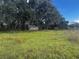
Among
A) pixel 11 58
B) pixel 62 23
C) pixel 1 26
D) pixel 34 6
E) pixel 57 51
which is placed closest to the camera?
pixel 11 58

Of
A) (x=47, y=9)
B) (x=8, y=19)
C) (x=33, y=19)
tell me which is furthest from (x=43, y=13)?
(x=8, y=19)

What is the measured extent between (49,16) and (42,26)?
295cm

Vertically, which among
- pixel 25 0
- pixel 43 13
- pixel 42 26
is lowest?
pixel 42 26

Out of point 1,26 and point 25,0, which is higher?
point 25,0

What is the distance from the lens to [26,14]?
32.6 m

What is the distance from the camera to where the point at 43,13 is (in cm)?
3672

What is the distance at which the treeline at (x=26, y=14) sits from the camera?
30.3 meters

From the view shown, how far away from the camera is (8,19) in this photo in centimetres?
3038

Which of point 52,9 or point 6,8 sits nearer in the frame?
point 6,8

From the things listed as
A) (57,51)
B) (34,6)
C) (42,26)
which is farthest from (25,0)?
(57,51)

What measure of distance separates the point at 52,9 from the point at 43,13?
8.26ft

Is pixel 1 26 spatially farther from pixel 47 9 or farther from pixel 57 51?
pixel 57 51

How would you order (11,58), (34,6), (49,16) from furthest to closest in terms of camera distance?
(49,16) → (34,6) → (11,58)

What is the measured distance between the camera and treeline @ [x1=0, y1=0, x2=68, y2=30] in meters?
30.3
